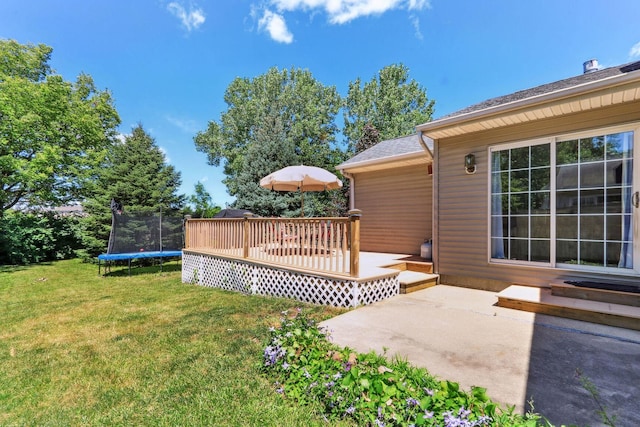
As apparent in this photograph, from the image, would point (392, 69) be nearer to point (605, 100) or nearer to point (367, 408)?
point (605, 100)

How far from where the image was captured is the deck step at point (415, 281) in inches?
199

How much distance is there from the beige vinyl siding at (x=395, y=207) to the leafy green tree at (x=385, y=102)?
1522cm

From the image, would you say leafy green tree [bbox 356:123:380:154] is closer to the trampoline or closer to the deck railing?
the trampoline

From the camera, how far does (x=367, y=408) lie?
1922 mm

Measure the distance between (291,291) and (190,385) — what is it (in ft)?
9.01

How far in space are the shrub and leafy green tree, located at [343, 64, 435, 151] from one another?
21.7 m

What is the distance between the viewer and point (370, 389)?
6.53 feet

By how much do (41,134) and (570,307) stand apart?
1899cm

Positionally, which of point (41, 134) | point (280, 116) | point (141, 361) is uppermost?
point (280, 116)

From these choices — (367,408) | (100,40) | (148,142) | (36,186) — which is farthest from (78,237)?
(367,408)

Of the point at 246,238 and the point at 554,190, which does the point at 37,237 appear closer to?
the point at 246,238

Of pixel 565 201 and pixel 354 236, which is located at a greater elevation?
pixel 565 201

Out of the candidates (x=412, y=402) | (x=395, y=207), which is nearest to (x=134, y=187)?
(x=395, y=207)

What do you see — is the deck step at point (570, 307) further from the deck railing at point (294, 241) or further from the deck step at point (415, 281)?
the deck railing at point (294, 241)
